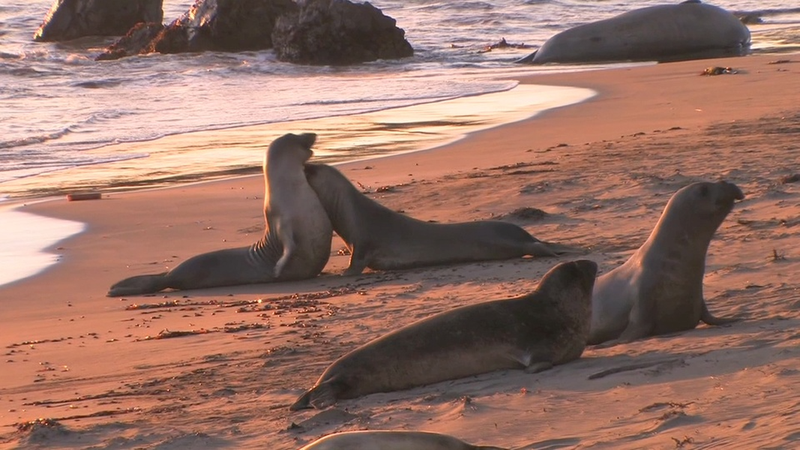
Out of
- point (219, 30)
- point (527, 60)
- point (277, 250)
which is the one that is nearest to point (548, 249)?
point (277, 250)

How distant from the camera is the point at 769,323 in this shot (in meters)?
4.69

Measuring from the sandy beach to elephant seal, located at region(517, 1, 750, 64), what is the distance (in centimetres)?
1027

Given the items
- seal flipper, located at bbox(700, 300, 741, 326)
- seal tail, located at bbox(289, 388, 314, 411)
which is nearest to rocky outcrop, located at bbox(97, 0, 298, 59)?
seal flipper, located at bbox(700, 300, 741, 326)

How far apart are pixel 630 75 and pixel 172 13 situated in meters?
21.4

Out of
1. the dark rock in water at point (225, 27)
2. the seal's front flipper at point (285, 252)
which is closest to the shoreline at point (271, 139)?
the seal's front flipper at point (285, 252)

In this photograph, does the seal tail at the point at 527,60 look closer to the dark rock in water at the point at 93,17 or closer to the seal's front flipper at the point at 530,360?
the dark rock in water at the point at 93,17

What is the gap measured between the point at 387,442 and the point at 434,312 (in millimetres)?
2444

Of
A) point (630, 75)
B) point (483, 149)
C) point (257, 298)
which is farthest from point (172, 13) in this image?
point (257, 298)

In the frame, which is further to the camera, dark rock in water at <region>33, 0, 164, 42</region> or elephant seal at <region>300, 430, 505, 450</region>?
dark rock in water at <region>33, 0, 164, 42</region>

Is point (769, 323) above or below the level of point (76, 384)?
above

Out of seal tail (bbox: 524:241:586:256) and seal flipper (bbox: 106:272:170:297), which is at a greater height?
seal tail (bbox: 524:241:586:256)

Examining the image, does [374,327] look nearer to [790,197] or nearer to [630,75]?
[790,197]

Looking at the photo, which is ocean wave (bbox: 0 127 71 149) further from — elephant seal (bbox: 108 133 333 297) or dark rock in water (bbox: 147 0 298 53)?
dark rock in water (bbox: 147 0 298 53)

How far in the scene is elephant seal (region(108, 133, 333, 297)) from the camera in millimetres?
7285
